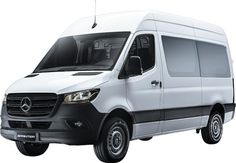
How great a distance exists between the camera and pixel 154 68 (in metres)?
11.7

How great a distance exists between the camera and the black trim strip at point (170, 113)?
11.3m

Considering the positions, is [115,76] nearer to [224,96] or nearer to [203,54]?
[203,54]

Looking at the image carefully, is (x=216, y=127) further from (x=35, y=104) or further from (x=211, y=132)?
(x=35, y=104)

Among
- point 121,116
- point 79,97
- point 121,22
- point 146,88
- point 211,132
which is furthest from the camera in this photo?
point 211,132

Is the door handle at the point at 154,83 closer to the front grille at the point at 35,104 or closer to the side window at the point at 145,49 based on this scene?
the side window at the point at 145,49

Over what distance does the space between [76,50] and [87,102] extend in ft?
7.12

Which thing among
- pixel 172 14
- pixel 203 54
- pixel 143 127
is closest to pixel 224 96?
pixel 203 54

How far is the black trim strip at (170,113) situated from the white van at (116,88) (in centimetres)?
2

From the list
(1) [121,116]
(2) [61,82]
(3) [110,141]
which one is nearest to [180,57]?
(1) [121,116]

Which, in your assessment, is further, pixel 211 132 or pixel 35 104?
pixel 211 132

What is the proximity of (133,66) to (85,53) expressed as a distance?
4.45 feet

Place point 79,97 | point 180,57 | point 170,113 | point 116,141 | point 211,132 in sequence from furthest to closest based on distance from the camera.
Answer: point 211,132 → point 180,57 → point 170,113 → point 116,141 → point 79,97

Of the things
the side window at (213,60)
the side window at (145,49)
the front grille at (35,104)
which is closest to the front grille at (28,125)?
the front grille at (35,104)

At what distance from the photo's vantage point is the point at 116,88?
1055cm
